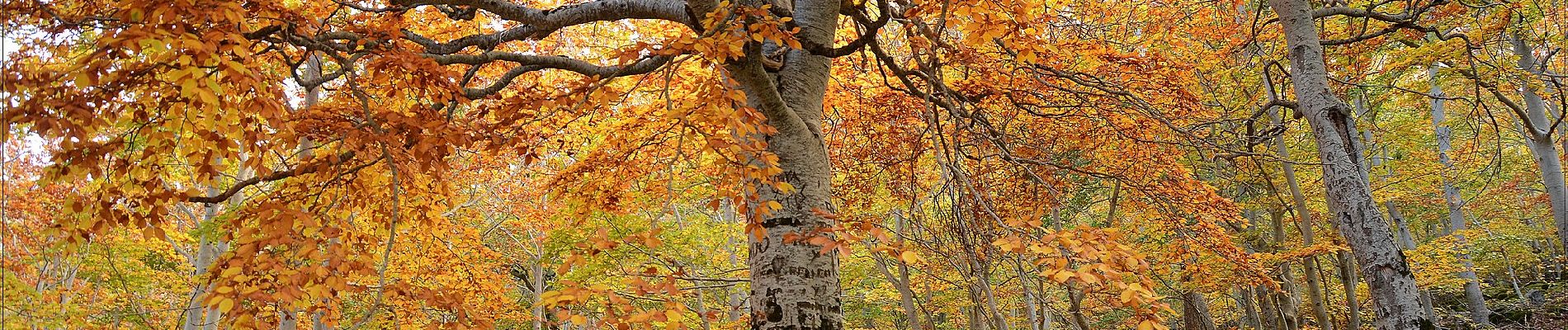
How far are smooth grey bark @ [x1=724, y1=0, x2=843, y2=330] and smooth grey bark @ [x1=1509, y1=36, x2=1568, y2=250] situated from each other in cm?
671

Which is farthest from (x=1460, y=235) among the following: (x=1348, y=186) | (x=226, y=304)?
(x=226, y=304)

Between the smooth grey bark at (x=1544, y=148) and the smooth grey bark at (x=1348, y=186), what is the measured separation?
3827mm

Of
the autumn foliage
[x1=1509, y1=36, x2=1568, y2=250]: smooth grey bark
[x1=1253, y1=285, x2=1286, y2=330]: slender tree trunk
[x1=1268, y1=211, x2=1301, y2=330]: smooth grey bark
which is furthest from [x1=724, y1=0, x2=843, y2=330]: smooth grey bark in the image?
[x1=1253, y1=285, x2=1286, y2=330]: slender tree trunk

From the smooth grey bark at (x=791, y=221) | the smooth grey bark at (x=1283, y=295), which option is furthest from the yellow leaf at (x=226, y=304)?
the smooth grey bark at (x=1283, y=295)

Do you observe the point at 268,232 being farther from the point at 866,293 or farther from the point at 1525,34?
the point at 866,293

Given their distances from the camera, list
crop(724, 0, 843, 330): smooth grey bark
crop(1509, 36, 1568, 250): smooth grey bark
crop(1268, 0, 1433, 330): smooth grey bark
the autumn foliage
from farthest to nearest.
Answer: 1. crop(1509, 36, 1568, 250): smooth grey bark
2. crop(1268, 0, 1433, 330): smooth grey bark
3. crop(724, 0, 843, 330): smooth grey bark
4. the autumn foliage

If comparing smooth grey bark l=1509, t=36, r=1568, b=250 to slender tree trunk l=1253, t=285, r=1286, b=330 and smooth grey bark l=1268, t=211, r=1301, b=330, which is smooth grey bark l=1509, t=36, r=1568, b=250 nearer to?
smooth grey bark l=1268, t=211, r=1301, b=330

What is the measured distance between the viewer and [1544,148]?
7.76 meters

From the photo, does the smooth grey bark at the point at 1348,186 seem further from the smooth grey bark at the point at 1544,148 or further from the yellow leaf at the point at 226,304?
the yellow leaf at the point at 226,304

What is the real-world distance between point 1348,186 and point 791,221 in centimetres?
307

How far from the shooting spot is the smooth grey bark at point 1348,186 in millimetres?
3910

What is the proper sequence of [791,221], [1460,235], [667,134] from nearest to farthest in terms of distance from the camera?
[791,221] → [667,134] → [1460,235]

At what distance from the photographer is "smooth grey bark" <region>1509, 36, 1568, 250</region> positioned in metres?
7.57

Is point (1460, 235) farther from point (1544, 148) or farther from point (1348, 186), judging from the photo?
point (1348, 186)
